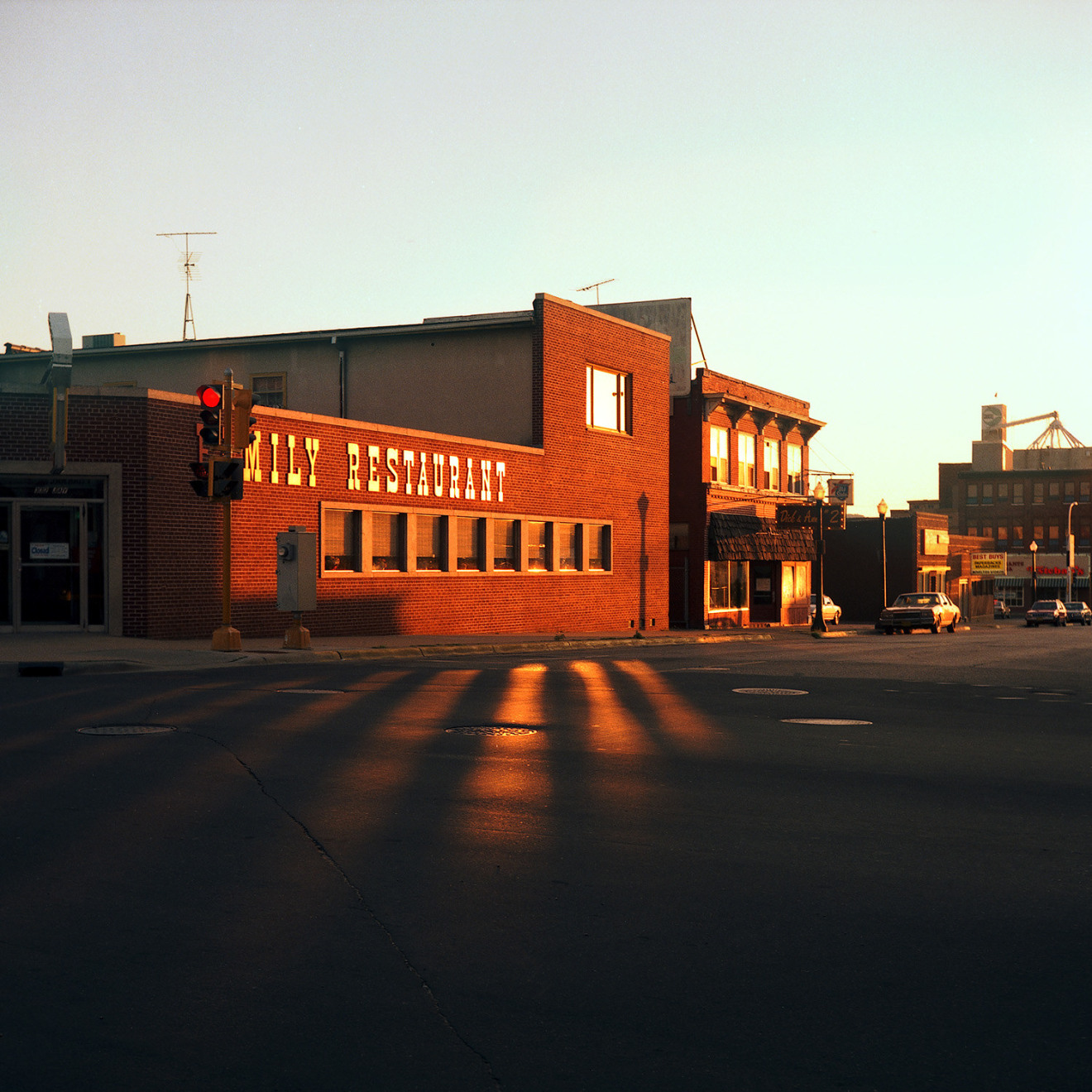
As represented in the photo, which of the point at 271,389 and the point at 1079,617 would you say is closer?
the point at 271,389

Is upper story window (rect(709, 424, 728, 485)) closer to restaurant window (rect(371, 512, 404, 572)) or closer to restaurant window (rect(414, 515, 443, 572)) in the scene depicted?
restaurant window (rect(414, 515, 443, 572))

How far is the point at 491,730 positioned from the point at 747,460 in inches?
1577

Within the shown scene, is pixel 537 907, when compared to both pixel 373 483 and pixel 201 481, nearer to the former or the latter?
pixel 201 481

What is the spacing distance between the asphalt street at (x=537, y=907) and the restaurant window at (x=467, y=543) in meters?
20.8

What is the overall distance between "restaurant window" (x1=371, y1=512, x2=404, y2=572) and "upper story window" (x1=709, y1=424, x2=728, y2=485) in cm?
1887

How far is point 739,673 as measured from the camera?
64.0ft

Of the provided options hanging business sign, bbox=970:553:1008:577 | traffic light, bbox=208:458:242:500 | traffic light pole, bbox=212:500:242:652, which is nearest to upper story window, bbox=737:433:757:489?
traffic light pole, bbox=212:500:242:652

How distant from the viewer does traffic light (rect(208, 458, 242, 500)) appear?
68.7 ft

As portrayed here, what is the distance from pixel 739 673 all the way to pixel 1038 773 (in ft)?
32.4

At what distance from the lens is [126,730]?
11.1 m

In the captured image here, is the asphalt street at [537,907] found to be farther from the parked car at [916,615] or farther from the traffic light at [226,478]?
the parked car at [916,615]

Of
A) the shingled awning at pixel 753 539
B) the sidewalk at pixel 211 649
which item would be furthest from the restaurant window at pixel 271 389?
the shingled awning at pixel 753 539

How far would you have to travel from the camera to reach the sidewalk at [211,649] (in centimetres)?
1864

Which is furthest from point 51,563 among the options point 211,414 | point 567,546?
point 567,546
